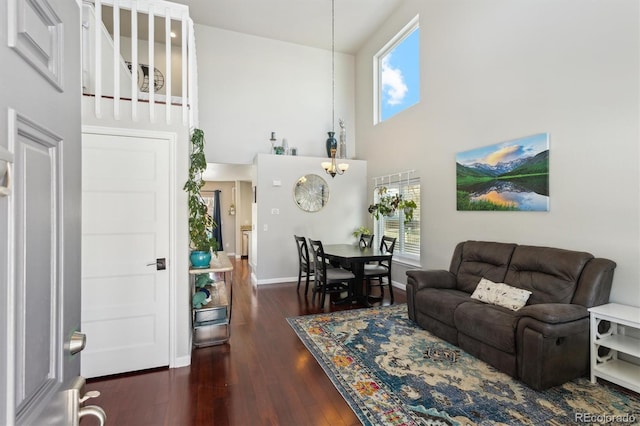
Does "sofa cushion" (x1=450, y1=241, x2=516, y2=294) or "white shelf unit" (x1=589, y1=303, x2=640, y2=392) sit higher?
"sofa cushion" (x1=450, y1=241, x2=516, y2=294)

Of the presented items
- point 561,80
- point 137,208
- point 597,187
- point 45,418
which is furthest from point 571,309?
point 137,208

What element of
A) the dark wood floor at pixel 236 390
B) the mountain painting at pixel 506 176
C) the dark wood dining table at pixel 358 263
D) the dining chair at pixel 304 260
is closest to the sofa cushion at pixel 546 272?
the mountain painting at pixel 506 176

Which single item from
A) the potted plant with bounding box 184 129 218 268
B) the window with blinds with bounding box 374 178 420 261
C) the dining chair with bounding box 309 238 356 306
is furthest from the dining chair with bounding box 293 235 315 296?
the potted plant with bounding box 184 129 218 268

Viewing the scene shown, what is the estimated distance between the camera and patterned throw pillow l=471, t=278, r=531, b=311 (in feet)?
9.62

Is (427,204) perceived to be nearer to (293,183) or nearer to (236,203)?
(293,183)

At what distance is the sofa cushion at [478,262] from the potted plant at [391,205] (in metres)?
1.29

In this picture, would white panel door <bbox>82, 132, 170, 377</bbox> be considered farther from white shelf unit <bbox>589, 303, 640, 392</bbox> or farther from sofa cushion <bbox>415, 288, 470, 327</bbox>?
white shelf unit <bbox>589, 303, 640, 392</bbox>

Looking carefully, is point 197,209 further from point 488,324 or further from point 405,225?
point 405,225

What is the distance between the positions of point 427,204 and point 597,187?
229cm

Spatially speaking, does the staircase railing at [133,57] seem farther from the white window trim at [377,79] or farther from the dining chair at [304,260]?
the white window trim at [377,79]

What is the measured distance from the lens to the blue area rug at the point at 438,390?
2.07m

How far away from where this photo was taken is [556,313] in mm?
2336

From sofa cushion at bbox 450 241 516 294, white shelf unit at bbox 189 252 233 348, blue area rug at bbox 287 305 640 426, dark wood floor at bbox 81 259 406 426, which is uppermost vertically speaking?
sofa cushion at bbox 450 241 516 294

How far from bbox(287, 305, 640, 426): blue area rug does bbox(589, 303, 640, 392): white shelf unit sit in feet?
0.35
